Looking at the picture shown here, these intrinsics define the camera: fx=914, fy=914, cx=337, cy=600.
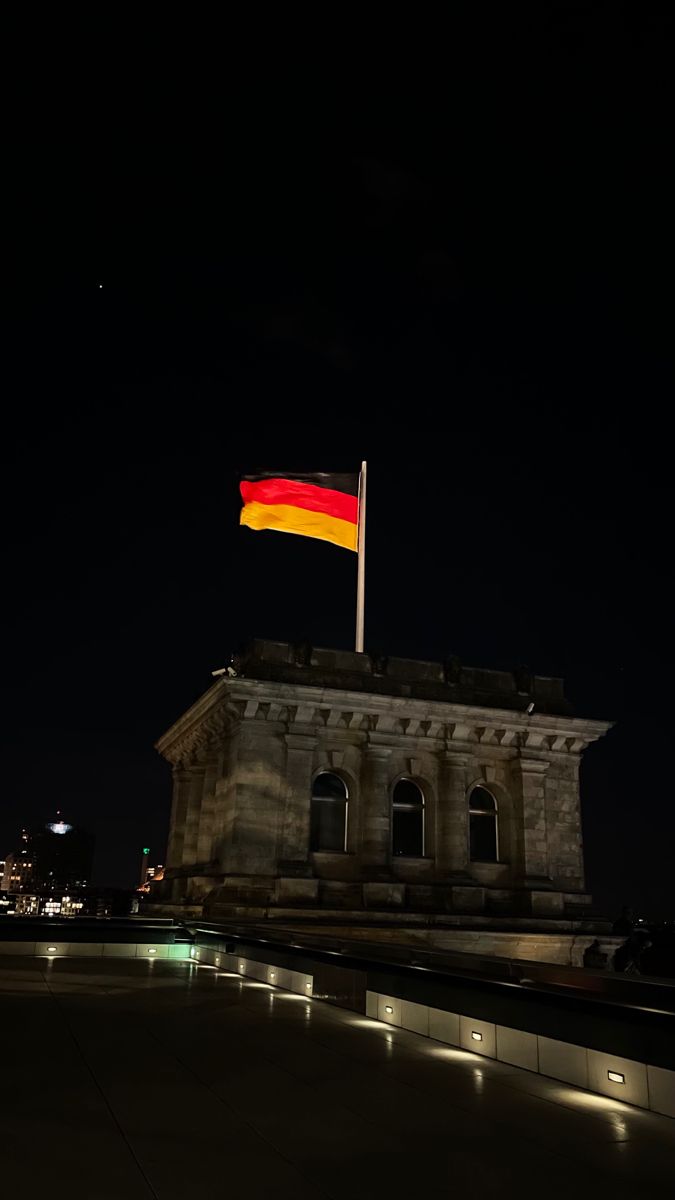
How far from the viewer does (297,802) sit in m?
30.5

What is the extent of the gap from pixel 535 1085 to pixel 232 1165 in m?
4.22

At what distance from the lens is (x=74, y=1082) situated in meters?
8.69

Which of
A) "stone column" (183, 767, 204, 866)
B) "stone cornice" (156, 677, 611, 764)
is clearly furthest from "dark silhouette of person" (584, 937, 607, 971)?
"stone column" (183, 767, 204, 866)

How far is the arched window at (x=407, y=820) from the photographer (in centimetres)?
3228

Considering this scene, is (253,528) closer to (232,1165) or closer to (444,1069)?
(444,1069)

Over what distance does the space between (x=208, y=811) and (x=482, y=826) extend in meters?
10.3

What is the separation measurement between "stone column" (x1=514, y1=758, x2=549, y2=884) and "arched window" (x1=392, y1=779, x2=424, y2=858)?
12.1 feet

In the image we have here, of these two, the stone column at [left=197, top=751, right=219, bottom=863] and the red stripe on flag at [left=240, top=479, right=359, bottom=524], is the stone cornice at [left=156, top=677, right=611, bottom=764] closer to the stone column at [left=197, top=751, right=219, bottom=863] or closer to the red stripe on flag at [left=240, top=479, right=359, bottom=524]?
the stone column at [left=197, top=751, right=219, bottom=863]

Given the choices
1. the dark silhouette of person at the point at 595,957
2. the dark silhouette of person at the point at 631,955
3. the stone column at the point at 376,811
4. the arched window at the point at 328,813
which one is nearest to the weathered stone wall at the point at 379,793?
the stone column at the point at 376,811

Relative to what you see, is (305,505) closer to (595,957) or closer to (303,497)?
(303,497)

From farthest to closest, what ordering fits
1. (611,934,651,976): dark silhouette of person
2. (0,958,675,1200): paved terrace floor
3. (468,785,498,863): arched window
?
1. (468,785,498,863): arched window
2. (611,934,651,976): dark silhouette of person
3. (0,958,675,1200): paved terrace floor

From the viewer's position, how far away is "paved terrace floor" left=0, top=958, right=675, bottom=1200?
597 cm

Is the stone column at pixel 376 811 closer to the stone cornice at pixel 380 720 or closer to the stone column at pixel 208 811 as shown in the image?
the stone cornice at pixel 380 720

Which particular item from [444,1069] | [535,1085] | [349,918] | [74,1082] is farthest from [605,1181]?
[349,918]
